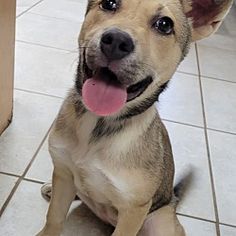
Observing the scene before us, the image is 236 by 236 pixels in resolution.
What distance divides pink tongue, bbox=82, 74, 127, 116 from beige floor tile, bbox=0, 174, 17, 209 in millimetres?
566

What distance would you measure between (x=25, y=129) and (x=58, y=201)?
0.53m

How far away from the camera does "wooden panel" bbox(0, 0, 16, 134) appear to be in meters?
1.58

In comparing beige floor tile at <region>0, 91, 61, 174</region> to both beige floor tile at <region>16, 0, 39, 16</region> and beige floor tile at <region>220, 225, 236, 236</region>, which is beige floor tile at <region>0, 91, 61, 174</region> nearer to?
beige floor tile at <region>220, 225, 236, 236</region>

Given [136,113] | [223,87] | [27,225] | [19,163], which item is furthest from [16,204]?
[223,87]

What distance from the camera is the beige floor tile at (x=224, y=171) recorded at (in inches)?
63.6

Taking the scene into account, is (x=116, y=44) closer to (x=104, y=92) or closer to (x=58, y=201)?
(x=104, y=92)

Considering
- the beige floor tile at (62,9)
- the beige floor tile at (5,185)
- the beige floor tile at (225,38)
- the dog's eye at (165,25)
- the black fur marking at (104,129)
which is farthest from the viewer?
the beige floor tile at (225,38)

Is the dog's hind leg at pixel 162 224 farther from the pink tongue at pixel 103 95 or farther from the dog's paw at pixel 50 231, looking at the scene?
the pink tongue at pixel 103 95

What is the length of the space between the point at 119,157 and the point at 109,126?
8cm

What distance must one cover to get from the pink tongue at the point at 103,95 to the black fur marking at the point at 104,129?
0.40ft

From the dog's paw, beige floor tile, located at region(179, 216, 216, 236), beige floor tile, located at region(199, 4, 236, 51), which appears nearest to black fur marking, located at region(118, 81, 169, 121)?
the dog's paw

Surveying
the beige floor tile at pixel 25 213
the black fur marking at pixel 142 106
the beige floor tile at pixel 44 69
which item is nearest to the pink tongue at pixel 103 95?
the black fur marking at pixel 142 106

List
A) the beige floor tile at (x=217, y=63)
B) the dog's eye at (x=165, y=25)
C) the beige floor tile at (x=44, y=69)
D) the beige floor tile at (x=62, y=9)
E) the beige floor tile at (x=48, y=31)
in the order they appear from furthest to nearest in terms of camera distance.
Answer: the beige floor tile at (x=62, y=9)
the beige floor tile at (x=217, y=63)
the beige floor tile at (x=48, y=31)
the beige floor tile at (x=44, y=69)
the dog's eye at (x=165, y=25)

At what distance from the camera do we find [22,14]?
2.84 m
